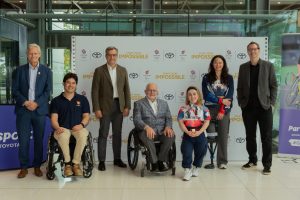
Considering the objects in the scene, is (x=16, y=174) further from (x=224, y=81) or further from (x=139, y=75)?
(x=224, y=81)

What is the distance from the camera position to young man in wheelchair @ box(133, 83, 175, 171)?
396cm

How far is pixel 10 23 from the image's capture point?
6.70 meters

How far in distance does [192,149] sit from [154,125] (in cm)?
50

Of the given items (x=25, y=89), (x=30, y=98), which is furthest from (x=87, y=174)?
(x=25, y=89)

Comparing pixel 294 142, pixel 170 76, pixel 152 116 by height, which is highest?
pixel 170 76

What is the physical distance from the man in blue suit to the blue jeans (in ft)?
5.09

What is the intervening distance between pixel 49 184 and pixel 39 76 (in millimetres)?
1134

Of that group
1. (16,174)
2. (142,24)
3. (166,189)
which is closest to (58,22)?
(142,24)

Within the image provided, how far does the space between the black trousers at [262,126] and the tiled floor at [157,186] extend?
0.25m

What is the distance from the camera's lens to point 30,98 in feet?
12.9

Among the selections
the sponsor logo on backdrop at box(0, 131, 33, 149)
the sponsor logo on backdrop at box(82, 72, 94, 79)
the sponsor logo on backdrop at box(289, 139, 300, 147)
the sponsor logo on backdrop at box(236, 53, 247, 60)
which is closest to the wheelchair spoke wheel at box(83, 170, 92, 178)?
the sponsor logo on backdrop at box(0, 131, 33, 149)

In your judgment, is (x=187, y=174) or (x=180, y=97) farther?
(x=180, y=97)

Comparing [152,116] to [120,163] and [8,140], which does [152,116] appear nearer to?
[120,163]

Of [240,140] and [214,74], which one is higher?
[214,74]
